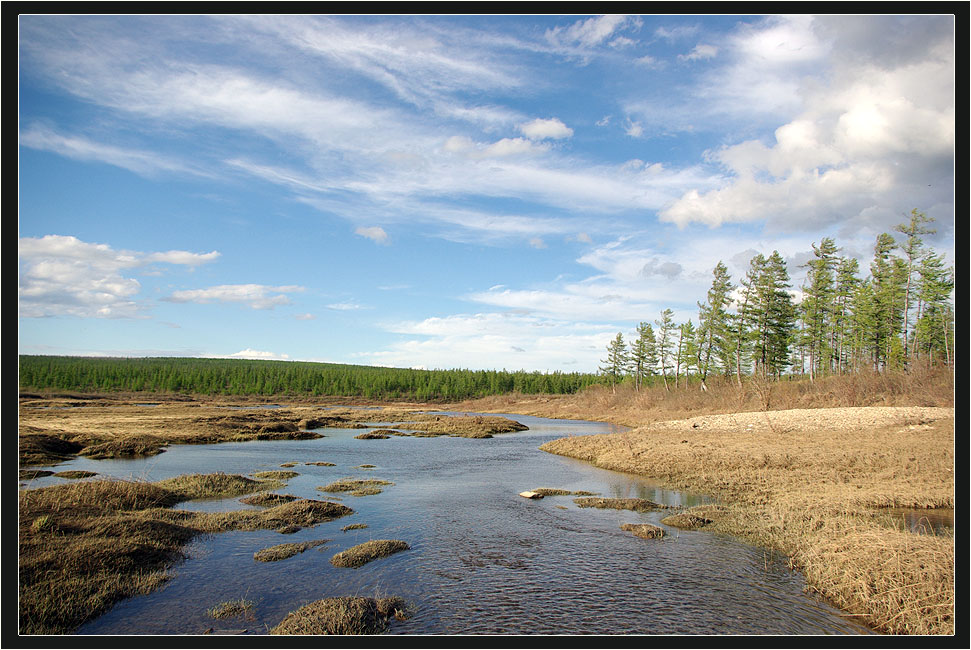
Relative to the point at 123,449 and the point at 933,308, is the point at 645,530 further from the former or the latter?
the point at 933,308

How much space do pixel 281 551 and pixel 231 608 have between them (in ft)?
11.0

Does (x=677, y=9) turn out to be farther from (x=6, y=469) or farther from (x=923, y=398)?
(x=923, y=398)

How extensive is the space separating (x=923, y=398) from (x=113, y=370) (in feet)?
572

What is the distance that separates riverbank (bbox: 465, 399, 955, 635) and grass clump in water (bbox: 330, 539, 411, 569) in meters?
9.53

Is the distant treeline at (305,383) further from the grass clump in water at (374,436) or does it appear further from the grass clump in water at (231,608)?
the grass clump in water at (231,608)

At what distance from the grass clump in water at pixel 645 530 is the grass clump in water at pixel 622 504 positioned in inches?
109

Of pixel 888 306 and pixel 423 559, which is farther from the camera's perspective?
pixel 888 306

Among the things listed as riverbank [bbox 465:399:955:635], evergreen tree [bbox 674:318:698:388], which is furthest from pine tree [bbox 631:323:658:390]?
riverbank [bbox 465:399:955:635]

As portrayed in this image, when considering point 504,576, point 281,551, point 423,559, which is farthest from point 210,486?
point 504,576

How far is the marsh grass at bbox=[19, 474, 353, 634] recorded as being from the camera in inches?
Answer: 394

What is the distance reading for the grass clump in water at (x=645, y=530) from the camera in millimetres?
15297

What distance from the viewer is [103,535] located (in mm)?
13156

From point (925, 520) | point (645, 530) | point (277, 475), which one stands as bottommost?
point (277, 475)

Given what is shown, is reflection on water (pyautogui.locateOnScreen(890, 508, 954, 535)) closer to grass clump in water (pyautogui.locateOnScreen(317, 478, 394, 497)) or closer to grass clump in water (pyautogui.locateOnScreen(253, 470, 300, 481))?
grass clump in water (pyautogui.locateOnScreen(317, 478, 394, 497))
